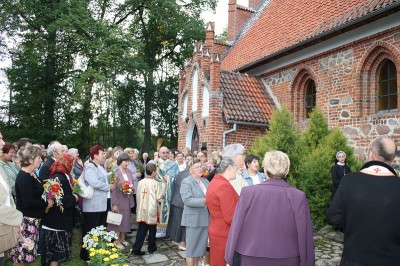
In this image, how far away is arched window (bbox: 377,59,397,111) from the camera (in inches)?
344

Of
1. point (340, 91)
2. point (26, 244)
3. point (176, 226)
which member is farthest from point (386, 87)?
point (26, 244)

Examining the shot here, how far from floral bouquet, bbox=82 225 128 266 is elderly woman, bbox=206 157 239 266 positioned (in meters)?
1.20

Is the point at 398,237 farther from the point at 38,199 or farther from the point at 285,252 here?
the point at 38,199

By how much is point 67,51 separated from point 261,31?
10.5m

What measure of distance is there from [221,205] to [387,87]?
729 centimetres

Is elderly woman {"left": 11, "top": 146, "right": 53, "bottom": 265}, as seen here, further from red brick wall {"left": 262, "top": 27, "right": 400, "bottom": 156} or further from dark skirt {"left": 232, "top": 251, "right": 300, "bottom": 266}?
red brick wall {"left": 262, "top": 27, "right": 400, "bottom": 156}

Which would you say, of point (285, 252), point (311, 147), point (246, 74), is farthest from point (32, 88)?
point (285, 252)

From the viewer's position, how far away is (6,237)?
10.5ft

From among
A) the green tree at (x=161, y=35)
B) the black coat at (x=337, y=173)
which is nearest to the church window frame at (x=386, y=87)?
the black coat at (x=337, y=173)

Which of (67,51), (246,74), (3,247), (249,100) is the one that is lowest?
(3,247)

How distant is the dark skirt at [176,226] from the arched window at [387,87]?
6.14 m

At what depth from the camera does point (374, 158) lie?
2975 millimetres

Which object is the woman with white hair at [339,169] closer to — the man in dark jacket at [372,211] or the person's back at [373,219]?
the man in dark jacket at [372,211]

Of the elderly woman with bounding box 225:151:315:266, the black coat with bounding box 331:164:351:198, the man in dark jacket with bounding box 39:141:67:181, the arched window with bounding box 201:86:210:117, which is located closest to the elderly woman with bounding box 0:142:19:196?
the man in dark jacket with bounding box 39:141:67:181
